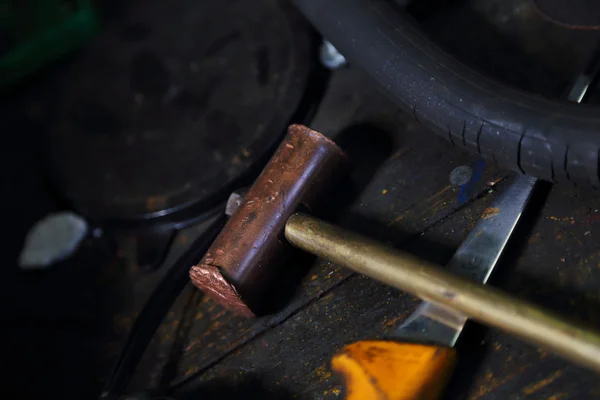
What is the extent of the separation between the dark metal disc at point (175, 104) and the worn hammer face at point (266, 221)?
0.74ft

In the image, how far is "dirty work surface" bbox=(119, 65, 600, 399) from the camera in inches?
30.5

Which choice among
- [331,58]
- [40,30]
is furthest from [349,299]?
[40,30]

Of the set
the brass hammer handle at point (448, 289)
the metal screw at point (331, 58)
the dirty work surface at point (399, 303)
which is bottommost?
the dirty work surface at point (399, 303)

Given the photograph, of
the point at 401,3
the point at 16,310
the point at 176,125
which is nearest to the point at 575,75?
the point at 401,3

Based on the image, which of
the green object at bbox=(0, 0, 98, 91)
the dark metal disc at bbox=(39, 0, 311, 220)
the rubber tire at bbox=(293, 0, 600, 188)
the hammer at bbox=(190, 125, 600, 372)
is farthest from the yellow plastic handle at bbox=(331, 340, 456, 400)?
the green object at bbox=(0, 0, 98, 91)

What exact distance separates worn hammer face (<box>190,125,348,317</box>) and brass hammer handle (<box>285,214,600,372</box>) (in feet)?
0.11

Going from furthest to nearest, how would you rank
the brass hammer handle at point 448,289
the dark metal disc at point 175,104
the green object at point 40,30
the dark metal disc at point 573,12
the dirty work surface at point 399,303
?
the green object at point 40,30 → the dark metal disc at point 175,104 → the dark metal disc at point 573,12 → the dirty work surface at point 399,303 → the brass hammer handle at point 448,289

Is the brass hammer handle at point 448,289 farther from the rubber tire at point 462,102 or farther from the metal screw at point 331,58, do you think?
the metal screw at point 331,58

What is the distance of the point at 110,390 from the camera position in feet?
3.21

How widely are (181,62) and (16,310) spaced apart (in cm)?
67

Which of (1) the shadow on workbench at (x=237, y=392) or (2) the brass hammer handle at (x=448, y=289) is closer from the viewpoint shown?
(2) the brass hammer handle at (x=448, y=289)

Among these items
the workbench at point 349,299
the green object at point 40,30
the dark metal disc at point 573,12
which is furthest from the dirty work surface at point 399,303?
the green object at point 40,30

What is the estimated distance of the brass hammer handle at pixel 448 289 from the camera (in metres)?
0.66

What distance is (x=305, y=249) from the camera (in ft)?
2.89
